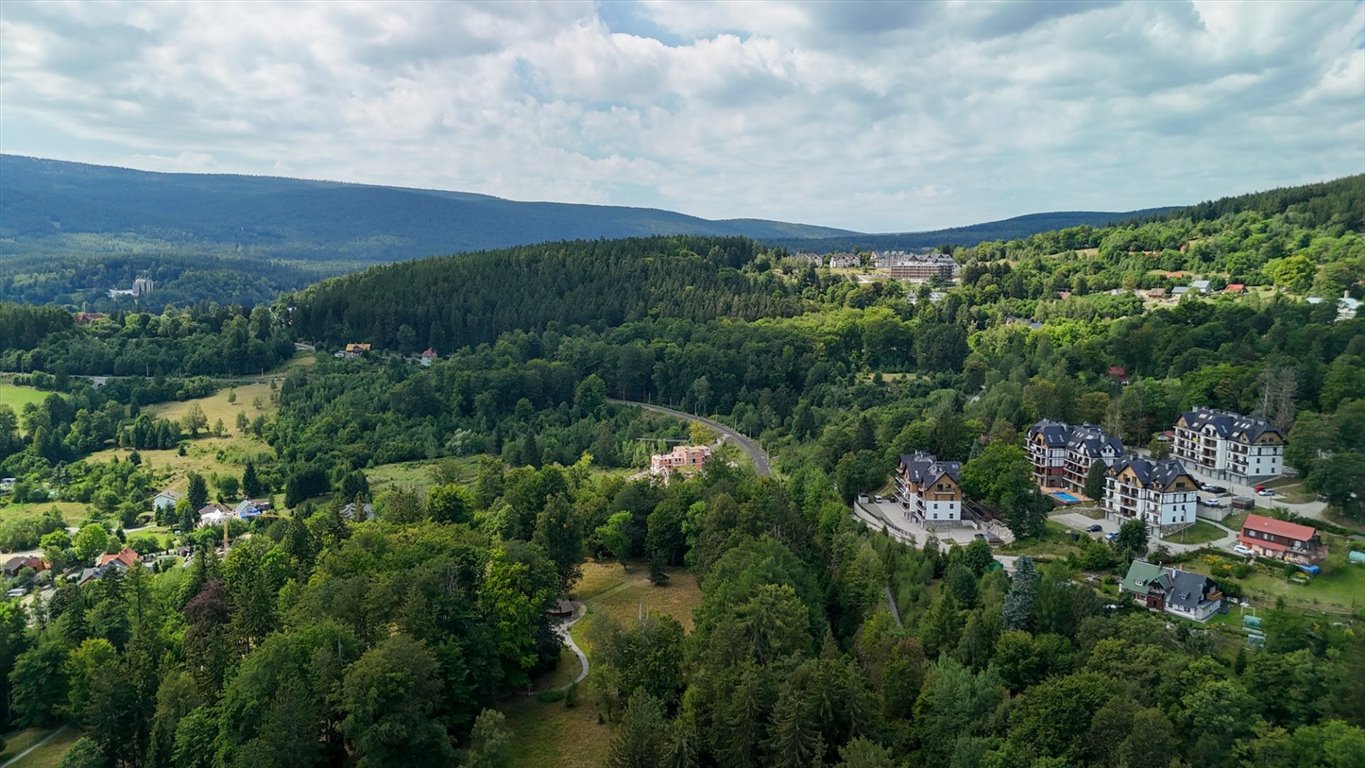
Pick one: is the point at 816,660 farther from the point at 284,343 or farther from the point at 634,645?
the point at 284,343

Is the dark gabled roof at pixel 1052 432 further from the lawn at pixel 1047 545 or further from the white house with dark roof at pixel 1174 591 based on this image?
the white house with dark roof at pixel 1174 591

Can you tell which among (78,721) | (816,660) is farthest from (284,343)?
(816,660)

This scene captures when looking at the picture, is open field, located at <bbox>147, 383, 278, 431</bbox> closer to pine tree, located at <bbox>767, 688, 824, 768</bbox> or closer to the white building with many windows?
the white building with many windows

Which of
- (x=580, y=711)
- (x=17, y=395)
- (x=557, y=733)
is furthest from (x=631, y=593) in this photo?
(x=17, y=395)

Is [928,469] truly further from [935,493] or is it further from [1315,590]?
[1315,590]

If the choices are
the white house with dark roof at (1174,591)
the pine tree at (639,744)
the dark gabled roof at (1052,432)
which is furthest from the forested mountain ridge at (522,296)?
the pine tree at (639,744)

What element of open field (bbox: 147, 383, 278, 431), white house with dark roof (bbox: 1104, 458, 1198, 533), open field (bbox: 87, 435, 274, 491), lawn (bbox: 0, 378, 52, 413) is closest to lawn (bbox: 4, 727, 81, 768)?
open field (bbox: 87, 435, 274, 491)
